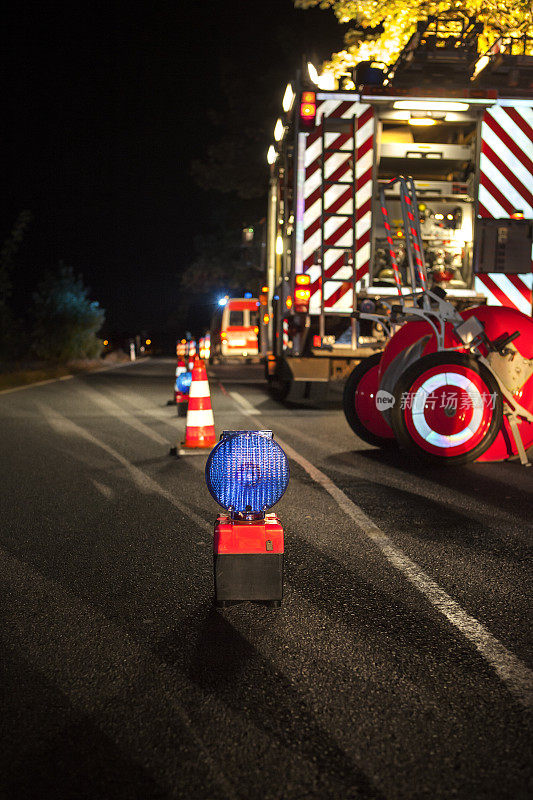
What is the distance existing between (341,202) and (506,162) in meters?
2.25

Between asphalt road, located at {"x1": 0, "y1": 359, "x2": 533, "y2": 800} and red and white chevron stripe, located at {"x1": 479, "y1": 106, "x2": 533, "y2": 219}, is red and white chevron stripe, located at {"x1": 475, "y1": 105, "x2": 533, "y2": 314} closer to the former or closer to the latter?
red and white chevron stripe, located at {"x1": 479, "y1": 106, "x2": 533, "y2": 219}

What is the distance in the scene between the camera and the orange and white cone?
28.3 feet

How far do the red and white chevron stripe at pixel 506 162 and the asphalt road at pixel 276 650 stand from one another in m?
5.87

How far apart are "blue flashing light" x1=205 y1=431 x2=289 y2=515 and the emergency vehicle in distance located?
92.9 ft

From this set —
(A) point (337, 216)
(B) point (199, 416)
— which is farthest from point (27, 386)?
(B) point (199, 416)

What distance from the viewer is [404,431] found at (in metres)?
7.51

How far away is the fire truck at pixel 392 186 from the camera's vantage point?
11141mm

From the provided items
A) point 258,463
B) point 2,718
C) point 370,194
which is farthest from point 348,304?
point 2,718

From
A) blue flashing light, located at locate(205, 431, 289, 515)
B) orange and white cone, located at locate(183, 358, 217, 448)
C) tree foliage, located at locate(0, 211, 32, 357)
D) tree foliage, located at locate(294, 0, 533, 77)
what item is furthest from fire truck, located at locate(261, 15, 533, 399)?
tree foliage, located at locate(0, 211, 32, 357)

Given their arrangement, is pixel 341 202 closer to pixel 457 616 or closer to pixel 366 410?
pixel 366 410

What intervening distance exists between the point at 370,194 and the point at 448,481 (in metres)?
5.73

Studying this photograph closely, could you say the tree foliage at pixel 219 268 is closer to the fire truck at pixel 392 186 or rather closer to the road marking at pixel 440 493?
the fire truck at pixel 392 186

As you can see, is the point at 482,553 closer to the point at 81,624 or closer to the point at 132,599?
the point at 132,599

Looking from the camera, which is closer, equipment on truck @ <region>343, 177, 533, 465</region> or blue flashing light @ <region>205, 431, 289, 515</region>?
blue flashing light @ <region>205, 431, 289, 515</region>
